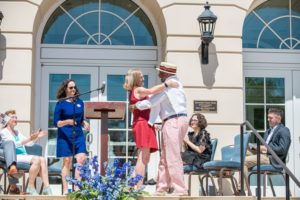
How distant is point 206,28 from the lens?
11.8 meters

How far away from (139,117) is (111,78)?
3.76m

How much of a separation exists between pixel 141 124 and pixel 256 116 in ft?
14.0

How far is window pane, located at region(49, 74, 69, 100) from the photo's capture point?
12289 mm

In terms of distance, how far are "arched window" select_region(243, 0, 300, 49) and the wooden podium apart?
4701 millimetres

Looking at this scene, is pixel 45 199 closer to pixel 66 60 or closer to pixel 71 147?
pixel 71 147

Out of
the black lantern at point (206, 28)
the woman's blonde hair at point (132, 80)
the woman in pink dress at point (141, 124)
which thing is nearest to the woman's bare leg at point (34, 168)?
the woman in pink dress at point (141, 124)

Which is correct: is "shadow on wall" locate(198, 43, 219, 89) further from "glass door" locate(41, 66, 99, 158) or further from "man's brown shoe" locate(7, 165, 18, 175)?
"man's brown shoe" locate(7, 165, 18, 175)

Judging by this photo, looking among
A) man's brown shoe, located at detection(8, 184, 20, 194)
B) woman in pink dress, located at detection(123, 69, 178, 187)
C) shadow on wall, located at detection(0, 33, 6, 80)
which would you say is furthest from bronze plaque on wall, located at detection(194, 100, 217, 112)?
man's brown shoe, located at detection(8, 184, 20, 194)

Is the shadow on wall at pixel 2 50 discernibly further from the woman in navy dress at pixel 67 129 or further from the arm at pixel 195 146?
the arm at pixel 195 146

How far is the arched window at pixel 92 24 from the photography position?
12461 millimetres

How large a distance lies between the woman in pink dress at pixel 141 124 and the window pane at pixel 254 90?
415 cm

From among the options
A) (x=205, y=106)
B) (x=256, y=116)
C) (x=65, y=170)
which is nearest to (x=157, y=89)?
(x=65, y=170)

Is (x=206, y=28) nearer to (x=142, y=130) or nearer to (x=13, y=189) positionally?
(x=142, y=130)

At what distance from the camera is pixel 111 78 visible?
40.8 feet
